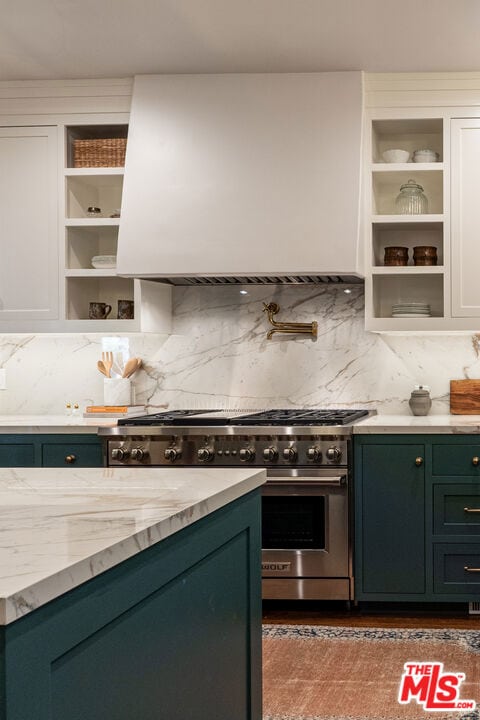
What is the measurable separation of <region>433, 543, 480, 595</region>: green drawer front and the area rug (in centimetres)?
24

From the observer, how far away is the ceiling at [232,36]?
3588 millimetres

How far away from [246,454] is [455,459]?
3.07 feet

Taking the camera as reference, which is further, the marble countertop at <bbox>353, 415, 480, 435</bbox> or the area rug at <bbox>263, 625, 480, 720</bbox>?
the marble countertop at <bbox>353, 415, 480, 435</bbox>

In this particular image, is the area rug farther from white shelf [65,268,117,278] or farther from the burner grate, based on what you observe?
white shelf [65,268,117,278]

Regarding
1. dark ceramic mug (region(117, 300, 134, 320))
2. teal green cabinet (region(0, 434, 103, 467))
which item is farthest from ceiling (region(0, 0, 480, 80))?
teal green cabinet (region(0, 434, 103, 467))

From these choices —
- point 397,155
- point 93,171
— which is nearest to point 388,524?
point 397,155

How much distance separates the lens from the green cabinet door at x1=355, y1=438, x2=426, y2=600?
4086 mm

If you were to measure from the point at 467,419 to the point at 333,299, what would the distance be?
92 centimetres

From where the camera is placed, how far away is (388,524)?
4098mm

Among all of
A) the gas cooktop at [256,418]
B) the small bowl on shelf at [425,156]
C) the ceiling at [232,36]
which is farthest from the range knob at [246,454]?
the ceiling at [232,36]

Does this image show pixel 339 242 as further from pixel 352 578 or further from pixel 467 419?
pixel 352 578

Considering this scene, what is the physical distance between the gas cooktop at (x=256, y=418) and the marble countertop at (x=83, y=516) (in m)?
1.81

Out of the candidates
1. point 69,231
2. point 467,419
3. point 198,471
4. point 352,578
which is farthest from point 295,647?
point 69,231

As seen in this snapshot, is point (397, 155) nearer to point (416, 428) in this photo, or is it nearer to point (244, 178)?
point (244, 178)
